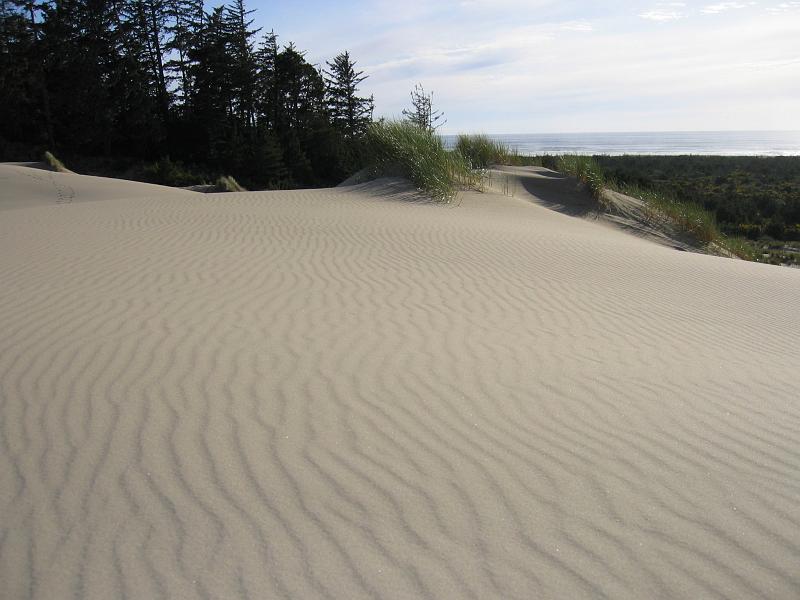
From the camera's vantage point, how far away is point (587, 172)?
16.8 metres

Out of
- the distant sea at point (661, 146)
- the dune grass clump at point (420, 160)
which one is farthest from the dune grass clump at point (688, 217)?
the distant sea at point (661, 146)

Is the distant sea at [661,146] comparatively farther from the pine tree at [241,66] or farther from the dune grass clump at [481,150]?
the pine tree at [241,66]

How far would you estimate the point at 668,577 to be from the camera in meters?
2.14

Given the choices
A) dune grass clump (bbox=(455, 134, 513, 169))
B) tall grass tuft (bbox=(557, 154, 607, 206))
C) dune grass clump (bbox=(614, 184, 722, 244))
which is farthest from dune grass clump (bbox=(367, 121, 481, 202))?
dune grass clump (bbox=(614, 184, 722, 244))

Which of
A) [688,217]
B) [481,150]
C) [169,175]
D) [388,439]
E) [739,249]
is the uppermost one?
[481,150]

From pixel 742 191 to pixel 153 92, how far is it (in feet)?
104

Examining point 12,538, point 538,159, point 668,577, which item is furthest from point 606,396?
point 538,159

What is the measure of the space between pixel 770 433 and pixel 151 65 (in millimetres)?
38782

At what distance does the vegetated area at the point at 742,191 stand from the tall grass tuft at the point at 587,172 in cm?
124

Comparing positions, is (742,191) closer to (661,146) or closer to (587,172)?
(587,172)

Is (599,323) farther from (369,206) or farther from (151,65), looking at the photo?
(151,65)

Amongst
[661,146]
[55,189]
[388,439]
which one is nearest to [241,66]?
[55,189]

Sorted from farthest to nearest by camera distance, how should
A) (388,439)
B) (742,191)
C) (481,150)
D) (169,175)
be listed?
(169,175)
(742,191)
(481,150)
(388,439)

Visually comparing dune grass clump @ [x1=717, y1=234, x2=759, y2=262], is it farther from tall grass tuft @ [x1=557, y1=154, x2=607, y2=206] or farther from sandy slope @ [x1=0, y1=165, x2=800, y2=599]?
sandy slope @ [x1=0, y1=165, x2=800, y2=599]
